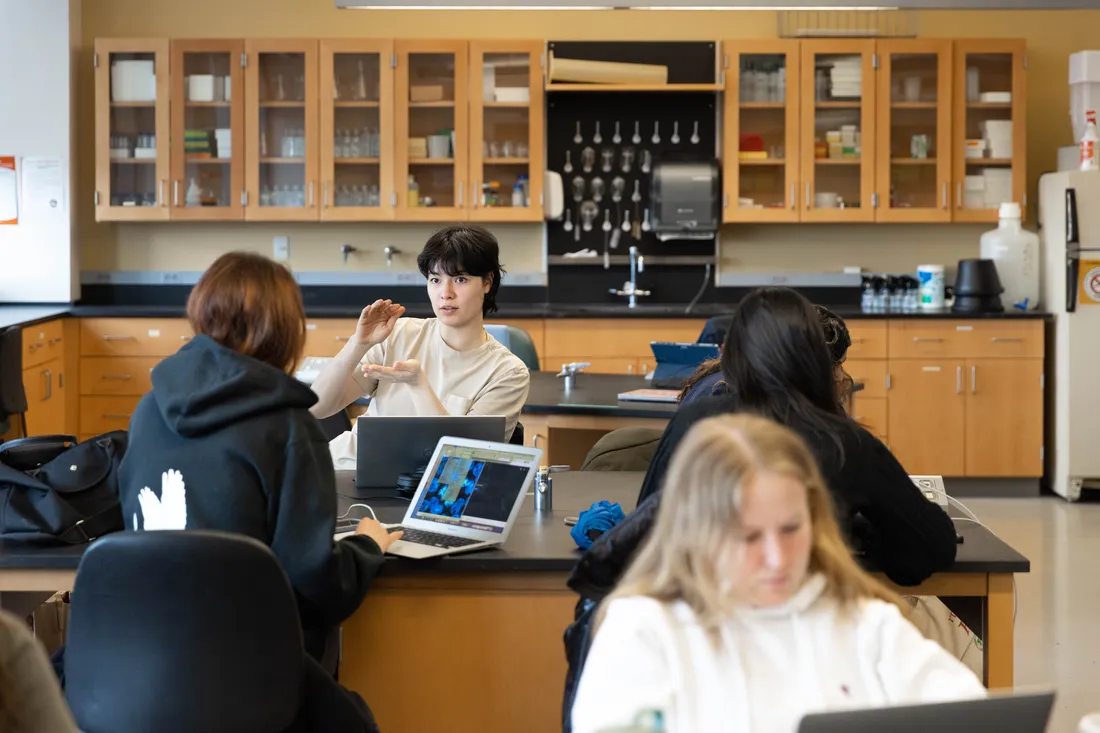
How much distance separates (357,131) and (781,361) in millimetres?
5107

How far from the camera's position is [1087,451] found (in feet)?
21.3

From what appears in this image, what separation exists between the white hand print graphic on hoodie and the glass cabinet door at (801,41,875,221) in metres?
5.21

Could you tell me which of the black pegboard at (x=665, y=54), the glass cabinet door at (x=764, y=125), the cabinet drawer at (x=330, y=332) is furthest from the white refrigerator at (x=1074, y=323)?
the cabinet drawer at (x=330, y=332)

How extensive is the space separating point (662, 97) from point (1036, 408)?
2.56m

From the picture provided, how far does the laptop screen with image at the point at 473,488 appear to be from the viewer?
2535 millimetres

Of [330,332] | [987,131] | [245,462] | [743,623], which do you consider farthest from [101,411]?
[743,623]

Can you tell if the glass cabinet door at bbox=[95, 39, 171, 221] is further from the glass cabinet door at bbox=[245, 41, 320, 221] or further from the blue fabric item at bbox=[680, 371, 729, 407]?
the blue fabric item at bbox=[680, 371, 729, 407]

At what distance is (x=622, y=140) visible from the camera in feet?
23.5

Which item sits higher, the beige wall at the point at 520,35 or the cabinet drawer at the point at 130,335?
the beige wall at the point at 520,35

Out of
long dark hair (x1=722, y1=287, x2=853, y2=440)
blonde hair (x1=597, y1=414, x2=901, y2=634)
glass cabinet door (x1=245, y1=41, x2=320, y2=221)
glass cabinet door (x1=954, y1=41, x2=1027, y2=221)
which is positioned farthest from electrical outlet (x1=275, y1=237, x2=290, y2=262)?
blonde hair (x1=597, y1=414, x2=901, y2=634)

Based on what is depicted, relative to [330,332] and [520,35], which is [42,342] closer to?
[330,332]

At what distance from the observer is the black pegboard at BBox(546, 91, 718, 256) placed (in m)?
7.10

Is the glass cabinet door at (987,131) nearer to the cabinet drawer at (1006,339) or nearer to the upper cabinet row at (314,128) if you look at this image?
the cabinet drawer at (1006,339)

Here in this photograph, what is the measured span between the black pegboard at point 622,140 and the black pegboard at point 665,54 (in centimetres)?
11
